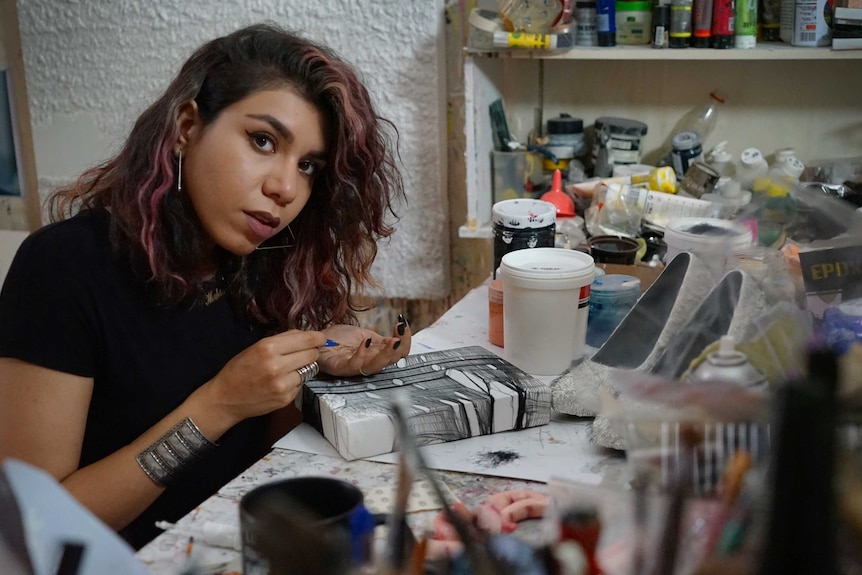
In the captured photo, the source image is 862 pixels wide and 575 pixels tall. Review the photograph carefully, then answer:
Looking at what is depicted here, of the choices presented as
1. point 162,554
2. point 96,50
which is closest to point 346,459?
point 162,554

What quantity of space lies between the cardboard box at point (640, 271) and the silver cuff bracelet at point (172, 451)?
0.74 meters

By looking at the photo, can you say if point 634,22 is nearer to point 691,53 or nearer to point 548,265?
point 691,53

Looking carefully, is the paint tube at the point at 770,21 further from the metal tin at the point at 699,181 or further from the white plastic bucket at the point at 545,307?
the white plastic bucket at the point at 545,307

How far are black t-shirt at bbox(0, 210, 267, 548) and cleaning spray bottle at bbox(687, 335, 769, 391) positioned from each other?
70 centimetres

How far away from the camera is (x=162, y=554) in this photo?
0.81 m

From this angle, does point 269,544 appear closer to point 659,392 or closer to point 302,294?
point 659,392

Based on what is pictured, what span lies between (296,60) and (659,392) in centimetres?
73

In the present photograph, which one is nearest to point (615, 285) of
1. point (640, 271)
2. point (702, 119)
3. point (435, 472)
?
point (640, 271)

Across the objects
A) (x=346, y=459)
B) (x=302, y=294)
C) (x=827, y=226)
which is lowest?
(x=346, y=459)

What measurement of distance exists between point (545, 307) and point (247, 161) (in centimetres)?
46

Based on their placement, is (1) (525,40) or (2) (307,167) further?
→ (1) (525,40)

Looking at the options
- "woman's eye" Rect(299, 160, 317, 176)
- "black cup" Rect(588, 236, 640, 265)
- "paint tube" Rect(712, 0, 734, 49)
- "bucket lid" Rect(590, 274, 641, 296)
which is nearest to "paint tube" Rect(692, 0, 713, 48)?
"paint tube" Rect(712, 0, 734, 49)

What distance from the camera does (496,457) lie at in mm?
1019

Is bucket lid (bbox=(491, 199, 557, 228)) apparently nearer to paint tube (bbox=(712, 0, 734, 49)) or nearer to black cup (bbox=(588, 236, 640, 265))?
black cup (bbox=(588, 236, 640, 265))
